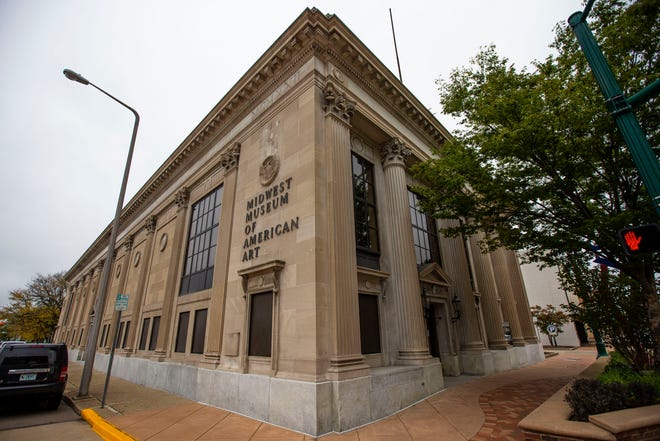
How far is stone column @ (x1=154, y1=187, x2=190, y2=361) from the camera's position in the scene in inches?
561

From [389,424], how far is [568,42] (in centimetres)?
1182

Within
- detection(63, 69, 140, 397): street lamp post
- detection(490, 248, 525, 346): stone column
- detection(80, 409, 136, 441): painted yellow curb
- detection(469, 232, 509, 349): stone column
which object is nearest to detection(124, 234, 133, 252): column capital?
detection(63, 69, 140, 397): street lamp post

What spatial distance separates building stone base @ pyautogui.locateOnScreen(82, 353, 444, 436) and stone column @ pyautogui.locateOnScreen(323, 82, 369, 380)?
49 centimetres

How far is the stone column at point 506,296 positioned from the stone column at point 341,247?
1457cm

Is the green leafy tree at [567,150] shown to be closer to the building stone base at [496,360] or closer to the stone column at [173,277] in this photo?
the building stone base at [496,360]

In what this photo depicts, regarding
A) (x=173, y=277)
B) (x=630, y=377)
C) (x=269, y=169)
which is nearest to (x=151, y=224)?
(x=173, y=277)

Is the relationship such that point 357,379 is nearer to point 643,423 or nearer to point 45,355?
point 643,423

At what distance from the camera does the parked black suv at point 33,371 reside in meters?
8.28

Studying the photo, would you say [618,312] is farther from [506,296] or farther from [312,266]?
[506,296]

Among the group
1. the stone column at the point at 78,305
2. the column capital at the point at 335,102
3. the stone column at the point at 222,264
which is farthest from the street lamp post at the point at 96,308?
the stone column at the point at 78,305

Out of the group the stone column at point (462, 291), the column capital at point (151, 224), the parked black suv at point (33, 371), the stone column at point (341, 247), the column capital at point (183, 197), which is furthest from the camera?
the column capital at point (151, 224)

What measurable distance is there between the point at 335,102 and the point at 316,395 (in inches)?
343

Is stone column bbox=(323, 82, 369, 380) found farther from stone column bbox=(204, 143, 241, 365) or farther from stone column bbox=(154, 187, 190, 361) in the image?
stone column bbox=(154, 187, 190, 361)

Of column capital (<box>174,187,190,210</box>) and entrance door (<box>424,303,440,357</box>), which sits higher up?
column capital (<box>174,187,190,210</box>)
